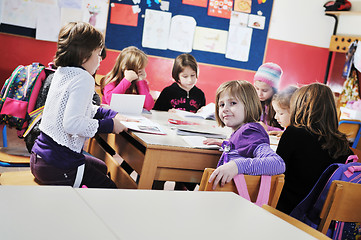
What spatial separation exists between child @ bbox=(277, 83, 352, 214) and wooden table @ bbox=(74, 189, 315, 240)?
2.80 ft

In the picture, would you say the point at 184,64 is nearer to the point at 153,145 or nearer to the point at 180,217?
the point at 153,145

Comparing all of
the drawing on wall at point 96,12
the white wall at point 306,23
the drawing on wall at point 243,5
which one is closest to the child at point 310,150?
the drawing on wall at point 96,12

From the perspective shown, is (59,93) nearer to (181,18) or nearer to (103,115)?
(103,115)

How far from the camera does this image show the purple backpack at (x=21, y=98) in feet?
7.01

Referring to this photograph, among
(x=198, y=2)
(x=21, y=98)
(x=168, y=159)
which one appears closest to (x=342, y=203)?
(x=168, y=159)

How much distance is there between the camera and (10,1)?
4.23 meters

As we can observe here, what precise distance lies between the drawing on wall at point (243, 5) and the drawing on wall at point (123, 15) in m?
1.24

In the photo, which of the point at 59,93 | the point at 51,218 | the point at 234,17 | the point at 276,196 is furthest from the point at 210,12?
the point at 51,218

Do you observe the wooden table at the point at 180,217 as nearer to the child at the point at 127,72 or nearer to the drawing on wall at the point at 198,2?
the child at the point at 127,72

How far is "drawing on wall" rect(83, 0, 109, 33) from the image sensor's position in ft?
14.8

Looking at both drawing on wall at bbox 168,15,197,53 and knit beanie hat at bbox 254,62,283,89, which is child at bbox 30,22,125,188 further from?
drawing on wall at bbox 168,15,197,53

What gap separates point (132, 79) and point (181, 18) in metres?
2.22

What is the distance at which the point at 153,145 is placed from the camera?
1.76m

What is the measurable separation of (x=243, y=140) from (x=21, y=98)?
1138mm
